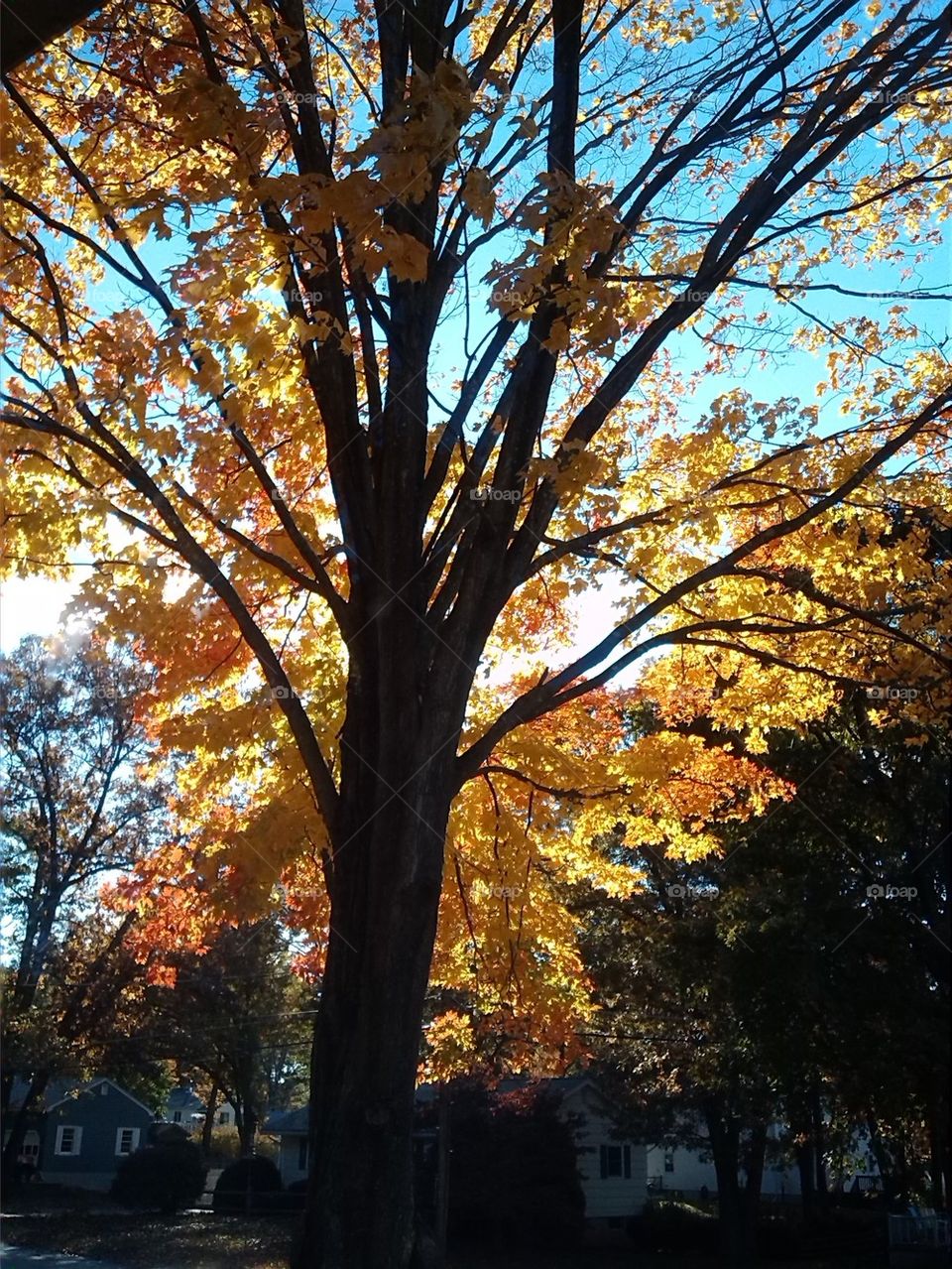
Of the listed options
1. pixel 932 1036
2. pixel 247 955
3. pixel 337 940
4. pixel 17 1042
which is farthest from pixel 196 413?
pixel 247 955

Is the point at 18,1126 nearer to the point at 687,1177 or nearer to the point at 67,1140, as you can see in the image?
the point at 67,1140

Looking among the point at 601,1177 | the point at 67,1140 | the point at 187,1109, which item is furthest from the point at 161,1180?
the point at 187,1109

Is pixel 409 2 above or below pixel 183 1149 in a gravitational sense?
above

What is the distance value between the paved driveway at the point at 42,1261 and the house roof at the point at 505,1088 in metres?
6.82

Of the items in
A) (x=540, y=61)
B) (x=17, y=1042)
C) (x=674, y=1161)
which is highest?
(x=540, y=61)

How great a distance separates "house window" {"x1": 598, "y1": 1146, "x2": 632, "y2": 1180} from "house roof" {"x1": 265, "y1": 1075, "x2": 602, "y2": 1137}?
3.17 metres

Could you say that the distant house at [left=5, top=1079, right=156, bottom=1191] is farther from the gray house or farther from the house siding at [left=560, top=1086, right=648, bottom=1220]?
the house siding at [left=560, top=1086, right=648, bottom=1220]

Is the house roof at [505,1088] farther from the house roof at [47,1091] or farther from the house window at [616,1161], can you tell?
the house roof at [47,1091]

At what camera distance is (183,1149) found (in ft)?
106

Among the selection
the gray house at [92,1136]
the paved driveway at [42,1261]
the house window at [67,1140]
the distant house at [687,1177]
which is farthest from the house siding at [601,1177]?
the house window at [67,1140]

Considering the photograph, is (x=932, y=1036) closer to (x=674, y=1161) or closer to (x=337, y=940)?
(x=337, y=940)

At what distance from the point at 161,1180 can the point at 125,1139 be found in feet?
44.0

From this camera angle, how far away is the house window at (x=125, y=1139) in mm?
42469

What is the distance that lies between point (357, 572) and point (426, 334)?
1.32 meters
